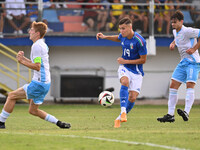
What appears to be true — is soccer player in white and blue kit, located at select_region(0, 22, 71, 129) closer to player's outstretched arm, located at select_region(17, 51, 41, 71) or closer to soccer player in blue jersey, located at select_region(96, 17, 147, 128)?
player's outstretched arm, located at select_region(17, 51, 41, 71)

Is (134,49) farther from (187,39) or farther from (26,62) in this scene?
(26,62)

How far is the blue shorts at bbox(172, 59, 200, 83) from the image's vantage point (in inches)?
463

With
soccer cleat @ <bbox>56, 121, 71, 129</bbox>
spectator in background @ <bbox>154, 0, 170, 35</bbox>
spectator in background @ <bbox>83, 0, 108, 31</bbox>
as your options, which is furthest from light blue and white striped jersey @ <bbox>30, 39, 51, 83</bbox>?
spectator in background @ <bbox>154, 0, 170, 35</bbox>

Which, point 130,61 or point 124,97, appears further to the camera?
point 130,61

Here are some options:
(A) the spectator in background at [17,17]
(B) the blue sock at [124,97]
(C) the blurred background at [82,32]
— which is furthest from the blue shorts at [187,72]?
(A) the spectator in background at [17,17]

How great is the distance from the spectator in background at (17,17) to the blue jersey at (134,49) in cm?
1129

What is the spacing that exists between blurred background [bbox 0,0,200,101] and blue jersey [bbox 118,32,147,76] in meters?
10.3

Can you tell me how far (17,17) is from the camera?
21859mm

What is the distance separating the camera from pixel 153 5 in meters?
22.4

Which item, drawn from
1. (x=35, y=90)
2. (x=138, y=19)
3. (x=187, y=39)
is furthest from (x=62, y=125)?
(x=138, y=19)

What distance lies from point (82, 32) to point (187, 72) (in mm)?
11144

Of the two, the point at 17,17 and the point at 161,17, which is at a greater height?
the point at 17,17

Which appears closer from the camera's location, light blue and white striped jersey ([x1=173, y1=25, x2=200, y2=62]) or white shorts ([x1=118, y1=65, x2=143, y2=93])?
white shorts ([x1=118, y1=65, x2=143, y2=93])

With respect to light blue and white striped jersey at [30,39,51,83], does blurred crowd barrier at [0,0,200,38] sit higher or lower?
lower
